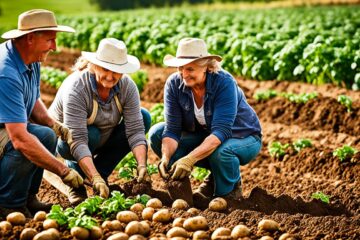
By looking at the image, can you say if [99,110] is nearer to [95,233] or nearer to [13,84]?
[13,84]

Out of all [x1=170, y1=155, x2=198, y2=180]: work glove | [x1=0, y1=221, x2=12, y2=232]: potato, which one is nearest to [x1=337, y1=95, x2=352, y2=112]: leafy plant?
[x1=170, y1=155, x2=198, y2=180]: work glove

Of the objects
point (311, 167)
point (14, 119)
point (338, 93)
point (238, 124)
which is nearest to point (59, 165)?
point (14, 119)

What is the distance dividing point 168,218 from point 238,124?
5.16 ft

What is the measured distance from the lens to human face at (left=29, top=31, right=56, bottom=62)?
222 inches

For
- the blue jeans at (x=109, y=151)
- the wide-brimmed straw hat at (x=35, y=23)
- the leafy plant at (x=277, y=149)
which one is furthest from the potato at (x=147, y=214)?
the leafy plant at (x=277, y=149)

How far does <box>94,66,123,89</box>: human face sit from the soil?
0.91 meters

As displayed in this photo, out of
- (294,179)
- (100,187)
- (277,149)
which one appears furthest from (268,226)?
(277,149)

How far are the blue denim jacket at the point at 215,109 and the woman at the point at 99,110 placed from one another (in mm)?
301

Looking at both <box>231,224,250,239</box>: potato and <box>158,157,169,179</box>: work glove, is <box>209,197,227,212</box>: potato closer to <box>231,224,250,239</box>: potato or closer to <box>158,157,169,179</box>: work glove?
<box>158,157,169,179</box>: work glove

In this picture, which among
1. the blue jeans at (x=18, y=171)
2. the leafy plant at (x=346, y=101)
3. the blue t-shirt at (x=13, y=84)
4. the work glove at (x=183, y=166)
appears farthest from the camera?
the leafy plant at (x=346, y=101)

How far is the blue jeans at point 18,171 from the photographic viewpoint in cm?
573

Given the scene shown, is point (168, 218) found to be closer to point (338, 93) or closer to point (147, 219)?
point (147, 219)

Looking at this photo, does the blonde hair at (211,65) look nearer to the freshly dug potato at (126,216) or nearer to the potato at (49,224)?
the freshly dug potato at (126,216)

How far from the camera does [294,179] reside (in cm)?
772
